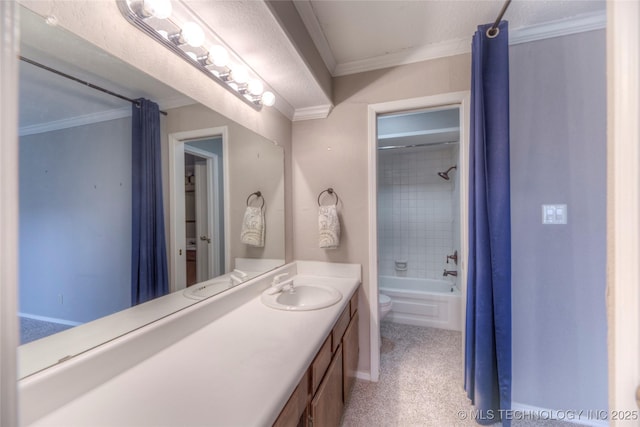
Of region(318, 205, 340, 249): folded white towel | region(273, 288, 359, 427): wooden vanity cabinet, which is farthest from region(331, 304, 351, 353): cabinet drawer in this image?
region(318, 205, 340, 249): folded white towel

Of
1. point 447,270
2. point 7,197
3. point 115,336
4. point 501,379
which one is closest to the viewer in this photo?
point 7,197

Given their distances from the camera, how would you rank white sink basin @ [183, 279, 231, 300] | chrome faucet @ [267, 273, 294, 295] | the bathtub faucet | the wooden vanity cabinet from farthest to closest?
the bathtub faucet, chrome faucet @ [267, 273, 294, 295], white sink basin @ [183, 279, 231, 300], the wooden vanity cabinet

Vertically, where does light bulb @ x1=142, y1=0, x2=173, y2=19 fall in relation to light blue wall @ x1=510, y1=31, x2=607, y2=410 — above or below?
above

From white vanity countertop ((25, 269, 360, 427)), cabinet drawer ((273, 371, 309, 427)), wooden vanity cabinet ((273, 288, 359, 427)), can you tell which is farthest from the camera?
wooden vanity cabinet ((273, 288, 359, 427))

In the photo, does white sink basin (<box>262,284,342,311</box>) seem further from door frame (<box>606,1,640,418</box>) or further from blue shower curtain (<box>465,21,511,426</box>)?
door frame (<box>606,1,640,418</box>)

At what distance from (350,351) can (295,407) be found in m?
0.84

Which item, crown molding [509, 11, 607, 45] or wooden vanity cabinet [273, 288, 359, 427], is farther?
crown molding [509, 11, 607, 45]

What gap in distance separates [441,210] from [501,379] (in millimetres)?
2166

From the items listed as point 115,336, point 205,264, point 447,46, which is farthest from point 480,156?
point 115,336

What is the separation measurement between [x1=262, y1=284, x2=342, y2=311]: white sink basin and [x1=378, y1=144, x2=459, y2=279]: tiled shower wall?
1798 mm

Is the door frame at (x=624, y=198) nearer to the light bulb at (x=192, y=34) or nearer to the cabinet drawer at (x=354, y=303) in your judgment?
the light bulb at (x=192, y=34)

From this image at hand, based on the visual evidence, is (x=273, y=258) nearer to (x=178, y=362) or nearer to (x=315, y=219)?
(x=315, y=219)

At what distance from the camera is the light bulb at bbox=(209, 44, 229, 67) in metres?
1.09

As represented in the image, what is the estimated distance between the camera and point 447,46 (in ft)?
5.21
